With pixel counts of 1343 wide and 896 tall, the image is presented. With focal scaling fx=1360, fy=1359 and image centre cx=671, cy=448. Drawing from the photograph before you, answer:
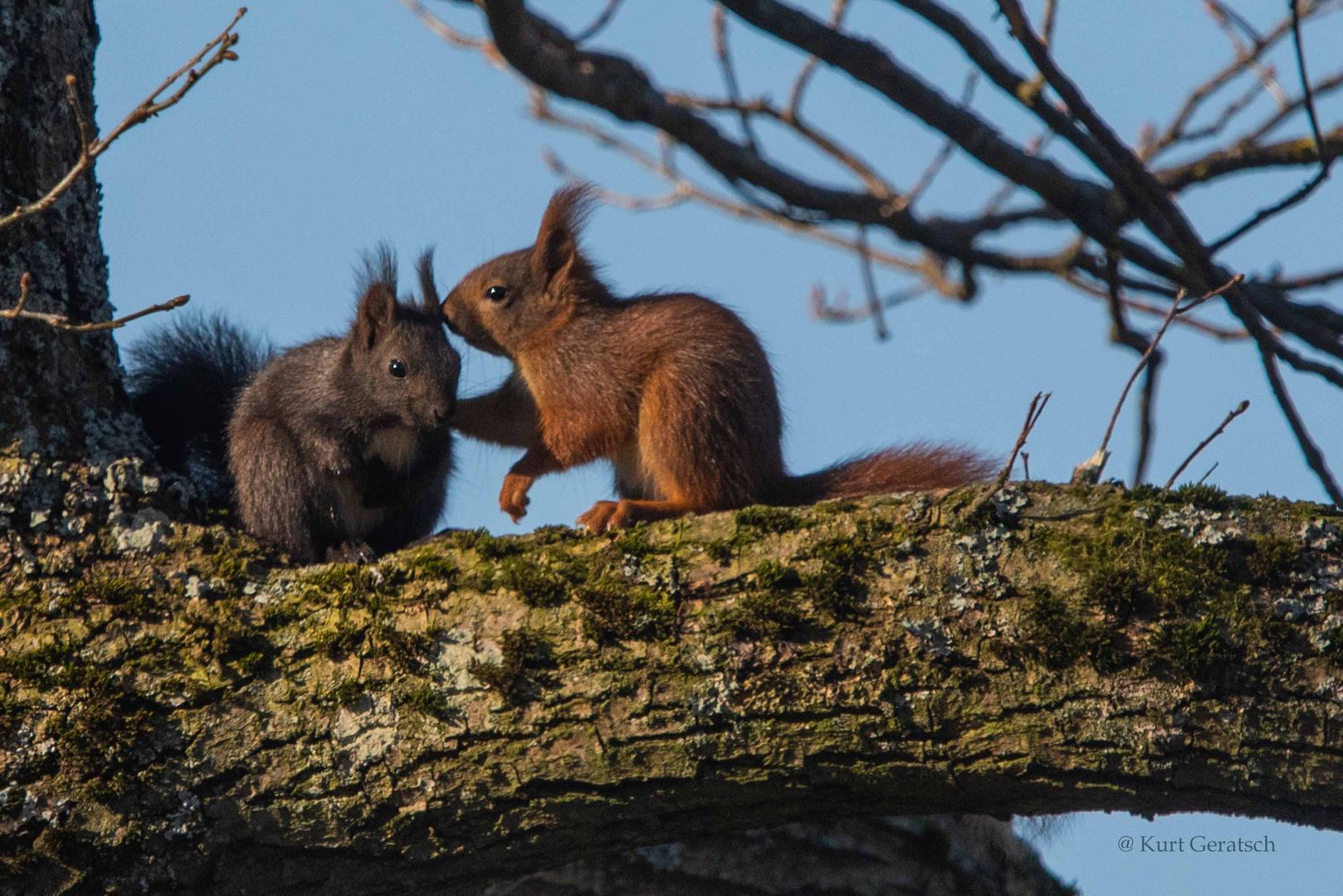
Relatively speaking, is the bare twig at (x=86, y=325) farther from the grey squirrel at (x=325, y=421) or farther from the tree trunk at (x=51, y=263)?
the grey squirrel at (x=325, y=421)

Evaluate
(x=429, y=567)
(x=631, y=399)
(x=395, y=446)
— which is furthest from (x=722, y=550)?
(x=395, y=446)

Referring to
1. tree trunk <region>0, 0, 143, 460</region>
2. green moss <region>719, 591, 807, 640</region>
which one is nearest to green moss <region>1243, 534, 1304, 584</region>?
green moss <region>719, 591, 807, 640</region>

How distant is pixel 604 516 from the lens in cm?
394

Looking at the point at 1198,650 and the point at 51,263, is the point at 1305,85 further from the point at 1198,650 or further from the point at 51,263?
the point at 51,263

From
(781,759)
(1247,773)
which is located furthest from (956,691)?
(1247,773)

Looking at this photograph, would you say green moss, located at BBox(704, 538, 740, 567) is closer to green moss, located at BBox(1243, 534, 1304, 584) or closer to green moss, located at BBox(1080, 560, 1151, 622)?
green moss, located at BBox(1080, 560, 1151, 622)

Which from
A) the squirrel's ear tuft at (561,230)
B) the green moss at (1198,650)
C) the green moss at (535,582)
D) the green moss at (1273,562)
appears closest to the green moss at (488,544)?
the green moss at (535,582)

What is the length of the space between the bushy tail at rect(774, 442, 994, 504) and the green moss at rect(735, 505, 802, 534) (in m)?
0.97

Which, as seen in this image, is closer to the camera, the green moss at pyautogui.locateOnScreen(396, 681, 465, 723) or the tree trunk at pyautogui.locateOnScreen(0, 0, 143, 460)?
the green moss at pyautogui.locateOnScreen(396, 681, 465, 723)

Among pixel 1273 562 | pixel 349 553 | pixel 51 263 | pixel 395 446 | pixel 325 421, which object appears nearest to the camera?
pixel 1273 562

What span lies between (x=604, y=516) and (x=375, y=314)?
1.11 m

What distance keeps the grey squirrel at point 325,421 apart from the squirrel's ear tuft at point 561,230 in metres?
0.49

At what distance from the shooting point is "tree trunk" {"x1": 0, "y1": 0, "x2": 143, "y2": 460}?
10.8 feet

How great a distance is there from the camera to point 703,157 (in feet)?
13.5
